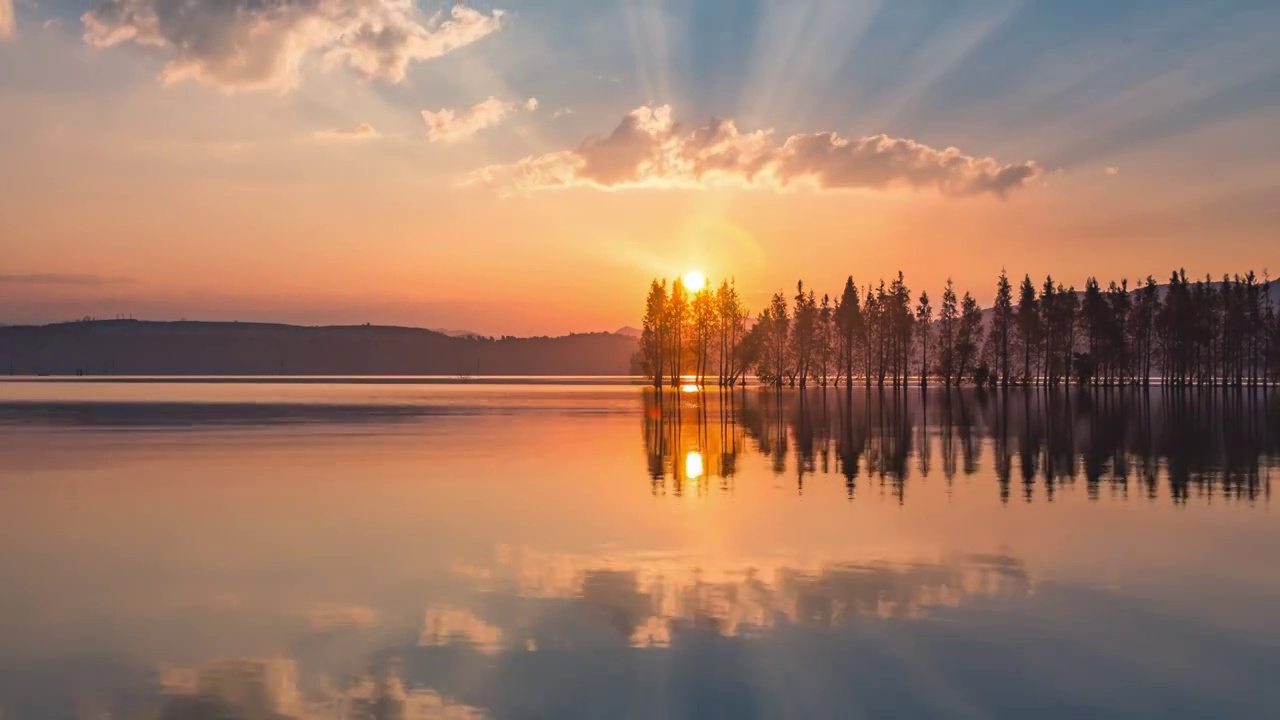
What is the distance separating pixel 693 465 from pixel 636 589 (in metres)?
22.5

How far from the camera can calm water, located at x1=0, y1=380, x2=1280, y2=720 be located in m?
12.6

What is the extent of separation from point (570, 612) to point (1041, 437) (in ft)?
150

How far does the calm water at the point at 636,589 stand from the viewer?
12.6m

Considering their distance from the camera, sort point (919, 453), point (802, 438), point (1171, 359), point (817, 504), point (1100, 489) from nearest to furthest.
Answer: point (817, 504) < point (1100, 489) < point (919, 453) < point (802, 438) < point (1171, 359)

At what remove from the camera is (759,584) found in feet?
60.8

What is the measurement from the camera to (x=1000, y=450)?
156ft

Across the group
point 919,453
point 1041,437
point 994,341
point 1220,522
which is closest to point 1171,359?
point 994,341

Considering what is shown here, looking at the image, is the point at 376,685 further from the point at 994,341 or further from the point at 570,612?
the point at 994,341

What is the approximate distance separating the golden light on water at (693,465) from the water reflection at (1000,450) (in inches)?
1.6

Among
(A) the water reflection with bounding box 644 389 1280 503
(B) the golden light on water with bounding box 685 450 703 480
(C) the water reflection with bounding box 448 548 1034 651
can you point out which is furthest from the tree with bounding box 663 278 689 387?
(C) the water reflection with bounding box 448 548 1034 651

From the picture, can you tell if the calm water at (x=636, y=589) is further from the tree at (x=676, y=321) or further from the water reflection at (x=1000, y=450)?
the tree at (x=676, y=321)

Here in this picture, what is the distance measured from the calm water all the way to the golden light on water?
13.6 inches

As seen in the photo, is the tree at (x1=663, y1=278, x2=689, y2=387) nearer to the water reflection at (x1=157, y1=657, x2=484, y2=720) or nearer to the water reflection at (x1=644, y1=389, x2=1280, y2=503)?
the water reflection at (x1=644, y1=389, x2=1280, y2=503)

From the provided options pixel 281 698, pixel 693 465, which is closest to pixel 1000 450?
pixel 693 465
